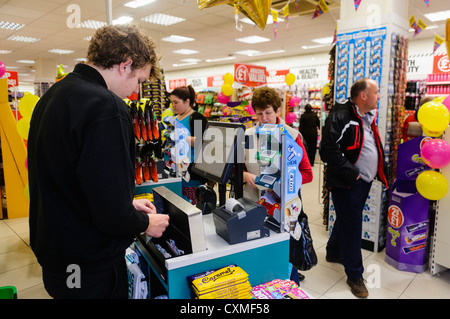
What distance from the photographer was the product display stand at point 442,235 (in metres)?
3.01

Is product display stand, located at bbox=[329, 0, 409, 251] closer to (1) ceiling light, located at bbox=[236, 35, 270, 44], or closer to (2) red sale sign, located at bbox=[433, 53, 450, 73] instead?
(2) red sale sign, located at bbox=[433, 53, 450, 73]

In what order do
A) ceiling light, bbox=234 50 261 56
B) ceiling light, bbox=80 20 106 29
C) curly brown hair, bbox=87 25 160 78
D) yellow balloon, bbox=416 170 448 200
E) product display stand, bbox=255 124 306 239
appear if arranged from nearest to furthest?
curly brown hair, bbox=87 25 160 78 → product display stand, bbox=255 124 306 239 → yellow balloon, bbox=416 170 448 200 → ceiling light, bbox=80 20 106 29 → ceiling light, bbox=234 50 261 56

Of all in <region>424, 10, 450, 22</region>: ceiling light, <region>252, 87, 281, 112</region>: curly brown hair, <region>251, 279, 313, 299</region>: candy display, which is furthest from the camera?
<region>424, 10, 450, 22</region>: ceiling light

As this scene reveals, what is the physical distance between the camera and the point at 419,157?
316cm

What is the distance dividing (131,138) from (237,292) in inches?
28.9

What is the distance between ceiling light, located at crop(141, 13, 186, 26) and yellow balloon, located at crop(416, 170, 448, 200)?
262 inches

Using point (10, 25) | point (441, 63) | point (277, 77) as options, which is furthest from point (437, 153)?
point (277, 77)

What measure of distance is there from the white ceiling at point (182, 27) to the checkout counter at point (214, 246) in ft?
15.5

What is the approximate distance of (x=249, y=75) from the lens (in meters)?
7.24

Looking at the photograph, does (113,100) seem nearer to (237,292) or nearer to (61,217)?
(61,217)

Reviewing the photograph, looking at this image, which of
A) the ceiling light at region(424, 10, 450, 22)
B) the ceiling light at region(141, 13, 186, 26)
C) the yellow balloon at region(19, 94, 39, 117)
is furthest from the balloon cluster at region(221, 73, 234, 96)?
the ceiling light at region(424, 10, 450, 22)

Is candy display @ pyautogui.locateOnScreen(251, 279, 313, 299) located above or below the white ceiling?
below

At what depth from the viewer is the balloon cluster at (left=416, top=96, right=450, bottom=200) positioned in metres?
2.80

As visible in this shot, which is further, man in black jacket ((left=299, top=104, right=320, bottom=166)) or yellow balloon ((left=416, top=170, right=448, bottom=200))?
man in black jacket ((left=299, top=104, right=320, bottom=166))
